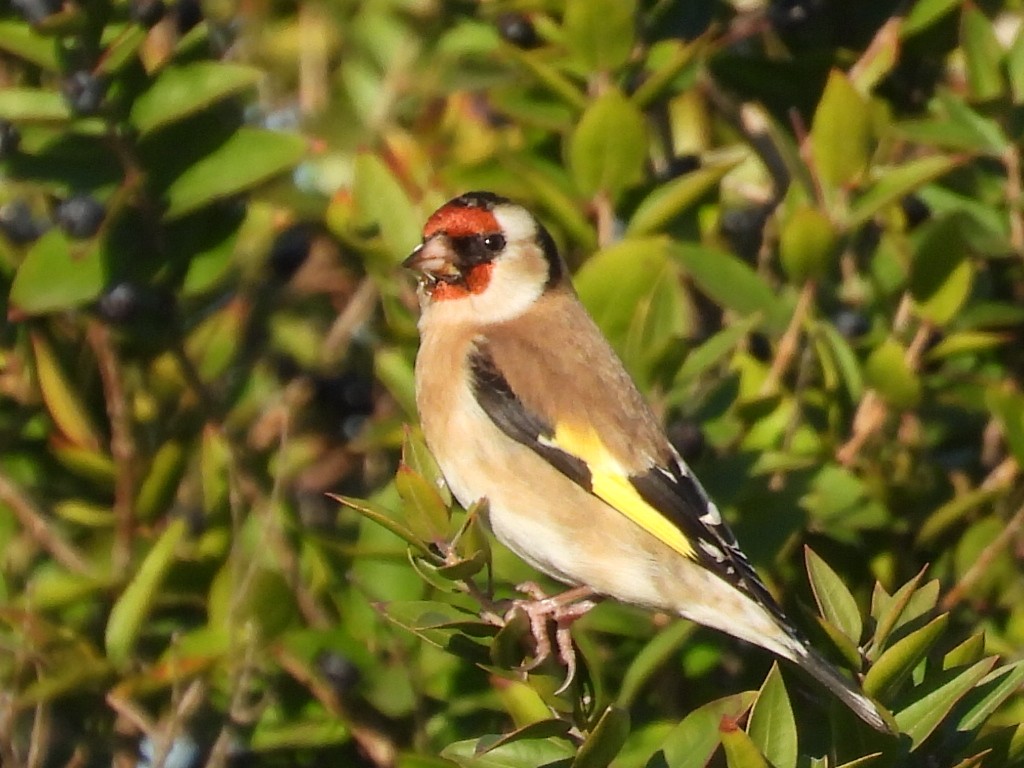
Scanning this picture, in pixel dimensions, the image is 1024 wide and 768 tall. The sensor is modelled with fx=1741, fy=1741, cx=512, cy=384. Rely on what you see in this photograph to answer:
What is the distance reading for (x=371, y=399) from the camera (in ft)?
13.6

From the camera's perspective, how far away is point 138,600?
316cm

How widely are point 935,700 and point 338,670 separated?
3.93 ft

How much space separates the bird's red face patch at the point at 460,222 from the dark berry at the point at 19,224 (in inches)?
33.3

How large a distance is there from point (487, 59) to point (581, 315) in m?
0.68

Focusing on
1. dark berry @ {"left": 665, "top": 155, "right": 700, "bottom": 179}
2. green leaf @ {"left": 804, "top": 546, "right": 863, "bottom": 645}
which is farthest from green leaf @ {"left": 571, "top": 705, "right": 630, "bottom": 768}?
dark berry @ {"left": 665, "top": 155, "right": 700, "bottom": 179}

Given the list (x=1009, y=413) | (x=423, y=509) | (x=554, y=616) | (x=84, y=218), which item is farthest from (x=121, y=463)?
(x=1009, y=413)

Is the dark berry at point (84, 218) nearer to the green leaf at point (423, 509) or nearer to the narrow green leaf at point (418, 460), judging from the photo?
the narrow green leaf at point (418, 460)

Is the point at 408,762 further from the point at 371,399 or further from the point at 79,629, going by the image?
the point at 371,399

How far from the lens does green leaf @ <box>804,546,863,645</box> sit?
2615mm

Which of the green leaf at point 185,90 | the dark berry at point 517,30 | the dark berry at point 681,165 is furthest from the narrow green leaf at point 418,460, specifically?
the dark berry at point 517,30

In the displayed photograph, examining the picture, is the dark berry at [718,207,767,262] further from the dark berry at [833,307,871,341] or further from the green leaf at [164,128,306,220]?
the green leaf at [164,128,306,220]

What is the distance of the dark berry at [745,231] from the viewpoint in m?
4.13

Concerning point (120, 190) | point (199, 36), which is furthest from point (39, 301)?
point (199, 36)

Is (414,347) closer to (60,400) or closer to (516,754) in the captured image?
(60,400)
